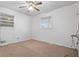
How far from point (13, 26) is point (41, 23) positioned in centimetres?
43

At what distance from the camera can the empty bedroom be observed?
1.43 m

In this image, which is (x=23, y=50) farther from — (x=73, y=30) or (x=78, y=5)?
(x=78, y=5)

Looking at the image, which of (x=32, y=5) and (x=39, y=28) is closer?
(x=32, y=5)

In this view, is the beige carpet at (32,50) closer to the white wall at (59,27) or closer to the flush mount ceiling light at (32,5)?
the white wall at (59,27)

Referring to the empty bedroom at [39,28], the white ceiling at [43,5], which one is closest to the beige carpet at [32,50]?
the empty bedroom at [39,28]

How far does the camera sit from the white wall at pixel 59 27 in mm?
1422

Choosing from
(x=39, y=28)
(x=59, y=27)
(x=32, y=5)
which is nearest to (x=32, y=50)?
(x=39, y=28)

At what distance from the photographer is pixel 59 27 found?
4.82 feet

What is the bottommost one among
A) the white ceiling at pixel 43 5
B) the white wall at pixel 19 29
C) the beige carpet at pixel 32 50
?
the beige carpet at pixel 32 50

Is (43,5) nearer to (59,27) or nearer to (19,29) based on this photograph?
(59,27)

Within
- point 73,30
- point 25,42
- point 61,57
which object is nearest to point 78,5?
point 73,30

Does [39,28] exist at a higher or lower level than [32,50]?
higher

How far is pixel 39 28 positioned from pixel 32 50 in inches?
13.9

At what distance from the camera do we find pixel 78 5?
1.42m
